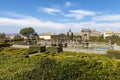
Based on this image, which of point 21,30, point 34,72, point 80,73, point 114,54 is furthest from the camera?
point 21,30

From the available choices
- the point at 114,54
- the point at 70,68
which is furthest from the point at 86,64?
the point at 114,54

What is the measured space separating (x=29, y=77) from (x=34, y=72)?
507 mm

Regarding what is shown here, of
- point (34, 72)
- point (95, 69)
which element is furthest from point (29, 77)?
point (95, 69)

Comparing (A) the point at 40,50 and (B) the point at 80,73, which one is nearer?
(B) the point at 80,73

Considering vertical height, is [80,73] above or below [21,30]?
below

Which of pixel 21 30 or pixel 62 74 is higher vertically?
pixel 21 30

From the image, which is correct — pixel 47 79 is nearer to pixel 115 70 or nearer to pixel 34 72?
pixel 34 72

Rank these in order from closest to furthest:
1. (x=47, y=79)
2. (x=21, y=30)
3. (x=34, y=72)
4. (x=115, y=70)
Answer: (x=47, y=79), (x=34, y=72), (x=115, y=70), (x=21, y=30)

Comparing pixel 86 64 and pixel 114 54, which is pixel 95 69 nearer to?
pixel 86 64

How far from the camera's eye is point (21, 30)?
84875 millimetres

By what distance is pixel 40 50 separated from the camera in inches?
1218

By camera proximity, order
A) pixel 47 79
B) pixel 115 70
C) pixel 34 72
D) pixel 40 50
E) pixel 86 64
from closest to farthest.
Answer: pixel 47 79 → pixel 34 72 → pixel 115 70 → pixel 86 64 → pixel 40 50

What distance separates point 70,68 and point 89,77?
117cm

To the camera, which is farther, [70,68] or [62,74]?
[70,68]
